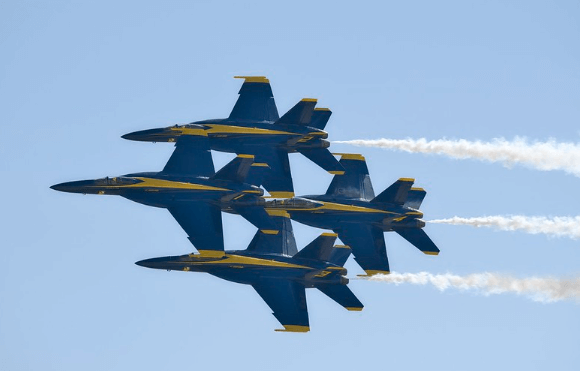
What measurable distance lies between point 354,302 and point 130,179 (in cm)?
1988

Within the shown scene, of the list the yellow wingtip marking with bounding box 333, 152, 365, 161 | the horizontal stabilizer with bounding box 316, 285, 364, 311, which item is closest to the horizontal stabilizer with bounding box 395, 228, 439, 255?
the yellow wingtip marking with bounding box 333, 152, 365, 161

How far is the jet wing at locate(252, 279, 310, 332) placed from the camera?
15525 cm

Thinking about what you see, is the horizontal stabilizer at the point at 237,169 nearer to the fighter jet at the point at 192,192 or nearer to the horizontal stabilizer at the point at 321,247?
the fighter jet at the point at 192,192

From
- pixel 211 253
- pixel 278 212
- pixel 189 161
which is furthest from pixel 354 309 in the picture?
pixel 189 161

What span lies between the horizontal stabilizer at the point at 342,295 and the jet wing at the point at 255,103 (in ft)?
50.9

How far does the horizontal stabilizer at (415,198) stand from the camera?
16475cm

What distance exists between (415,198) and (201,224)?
67.6 ft

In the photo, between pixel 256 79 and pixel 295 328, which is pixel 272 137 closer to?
pixel 256 79

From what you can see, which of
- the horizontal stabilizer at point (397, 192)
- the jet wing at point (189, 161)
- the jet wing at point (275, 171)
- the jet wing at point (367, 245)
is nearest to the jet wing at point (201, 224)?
the jet wing at point (189, 161)

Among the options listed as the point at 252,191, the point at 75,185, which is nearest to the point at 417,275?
the point at 252,191

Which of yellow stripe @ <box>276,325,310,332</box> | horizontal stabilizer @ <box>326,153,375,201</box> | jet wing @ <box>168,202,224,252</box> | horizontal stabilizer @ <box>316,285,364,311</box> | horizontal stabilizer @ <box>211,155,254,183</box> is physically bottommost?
yellow stripe @ <box>276,325,310,332</box>

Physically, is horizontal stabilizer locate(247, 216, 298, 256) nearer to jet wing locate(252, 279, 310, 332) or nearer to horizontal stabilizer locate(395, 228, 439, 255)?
jet wing locate(252, 279, 310, 332)

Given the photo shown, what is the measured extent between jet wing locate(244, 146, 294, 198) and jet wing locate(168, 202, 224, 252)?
9.34 meters

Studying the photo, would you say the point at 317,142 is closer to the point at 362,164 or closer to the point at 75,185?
the point at 362,164
